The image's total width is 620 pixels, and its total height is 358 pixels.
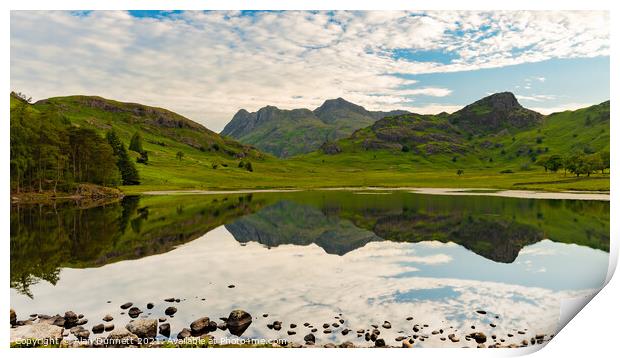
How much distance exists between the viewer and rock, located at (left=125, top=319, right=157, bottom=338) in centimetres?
1762

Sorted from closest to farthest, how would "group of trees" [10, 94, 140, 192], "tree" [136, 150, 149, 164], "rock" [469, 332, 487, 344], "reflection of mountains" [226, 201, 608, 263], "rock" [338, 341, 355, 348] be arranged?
"rock" [338, 341, 355, 348] < "rock" [469, 332, 487, 344] < "reflection of mountains" [226, 201, 608, 263] < "group of trees" [10, 94, 140, 192] < "tree" [136, 150, 149, 164]

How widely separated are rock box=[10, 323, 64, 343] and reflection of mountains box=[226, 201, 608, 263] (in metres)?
24.1

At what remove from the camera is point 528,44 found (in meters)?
45.7

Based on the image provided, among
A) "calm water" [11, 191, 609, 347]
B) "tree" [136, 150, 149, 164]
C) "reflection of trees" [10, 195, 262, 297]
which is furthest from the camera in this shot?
"tree" [136, 150, 149, 164]

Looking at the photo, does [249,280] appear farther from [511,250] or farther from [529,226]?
[529,226]

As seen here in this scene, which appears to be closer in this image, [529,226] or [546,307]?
[546,307]

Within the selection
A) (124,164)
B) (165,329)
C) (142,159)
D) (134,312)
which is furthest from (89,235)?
(142,159)

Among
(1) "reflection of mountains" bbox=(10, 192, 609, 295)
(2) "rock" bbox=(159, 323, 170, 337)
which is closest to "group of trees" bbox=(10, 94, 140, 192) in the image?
(1) "reflection of mountains" bbox=(10, 192, 609, 295)

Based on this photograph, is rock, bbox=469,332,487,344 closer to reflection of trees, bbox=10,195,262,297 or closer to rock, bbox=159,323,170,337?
rock, bbox=159,323,170,337

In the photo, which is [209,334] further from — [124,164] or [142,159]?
[142,159]

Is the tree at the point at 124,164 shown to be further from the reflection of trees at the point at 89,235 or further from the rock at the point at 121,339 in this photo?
the rock at the point at 121,339
